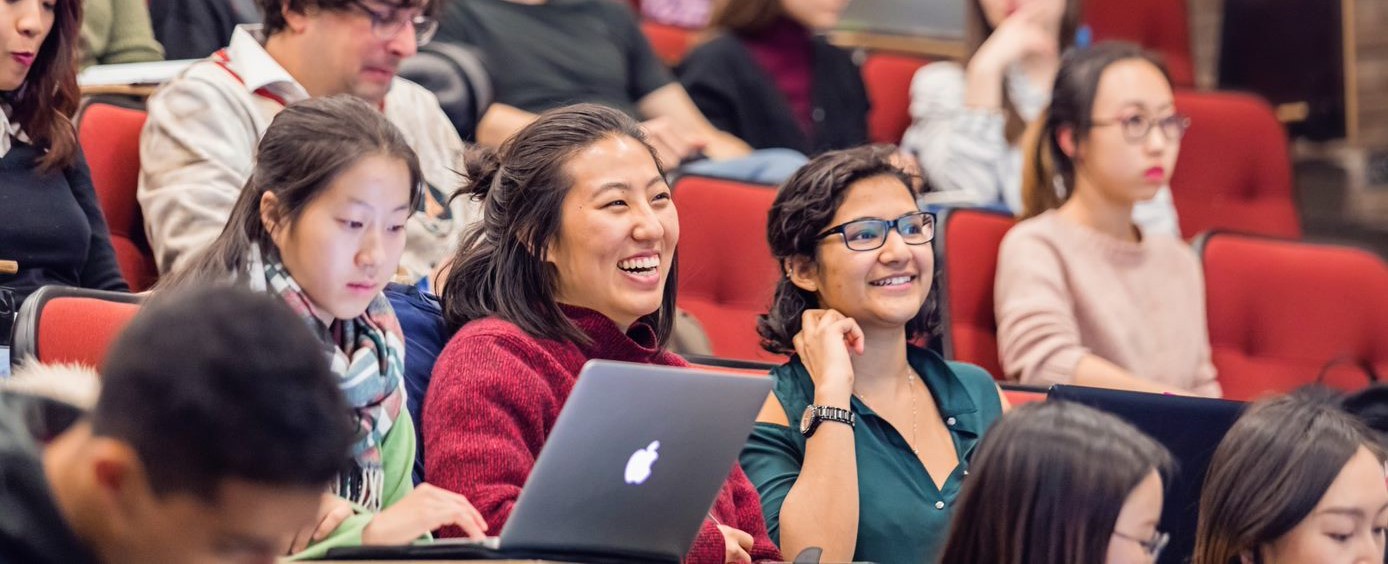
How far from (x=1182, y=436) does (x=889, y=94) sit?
2297 mm

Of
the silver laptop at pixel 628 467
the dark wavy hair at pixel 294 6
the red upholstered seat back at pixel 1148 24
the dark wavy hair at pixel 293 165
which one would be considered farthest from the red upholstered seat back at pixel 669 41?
the silver laptop at pixel 628 467

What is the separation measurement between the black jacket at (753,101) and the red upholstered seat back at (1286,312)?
94 centimetres

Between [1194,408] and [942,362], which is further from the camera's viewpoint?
[942,362]

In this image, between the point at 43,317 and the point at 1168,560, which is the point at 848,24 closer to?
the point at 1168,560

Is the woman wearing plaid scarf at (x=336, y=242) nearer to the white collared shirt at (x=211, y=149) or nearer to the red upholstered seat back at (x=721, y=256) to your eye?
the white collared shirt at (x=211, y=149)

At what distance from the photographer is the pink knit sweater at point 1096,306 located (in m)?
2.93

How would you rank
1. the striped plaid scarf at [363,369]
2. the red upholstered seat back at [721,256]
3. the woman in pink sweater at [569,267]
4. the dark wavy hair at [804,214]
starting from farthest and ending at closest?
the red upholstered seat back at [721,256] < the dark wavy hair at [804,214] < the woman in pink sweater at [569,267] < the striped plaid scarf at [363,369]

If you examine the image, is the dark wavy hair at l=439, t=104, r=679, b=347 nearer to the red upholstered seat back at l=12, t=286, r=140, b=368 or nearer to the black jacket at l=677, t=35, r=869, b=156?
the red upholstered seat back at l=12, t=286, r=140, b=368

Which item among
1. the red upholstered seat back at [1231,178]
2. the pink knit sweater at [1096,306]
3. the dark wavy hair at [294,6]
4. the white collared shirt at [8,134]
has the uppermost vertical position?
the dark wavy hair at [294,6]

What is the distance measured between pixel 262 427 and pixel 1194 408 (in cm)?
147

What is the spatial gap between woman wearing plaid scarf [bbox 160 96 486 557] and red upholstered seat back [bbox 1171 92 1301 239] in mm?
2650

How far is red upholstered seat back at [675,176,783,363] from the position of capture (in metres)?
3.07

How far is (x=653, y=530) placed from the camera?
1.81 m

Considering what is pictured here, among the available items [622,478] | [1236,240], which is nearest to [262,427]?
[622,478]
